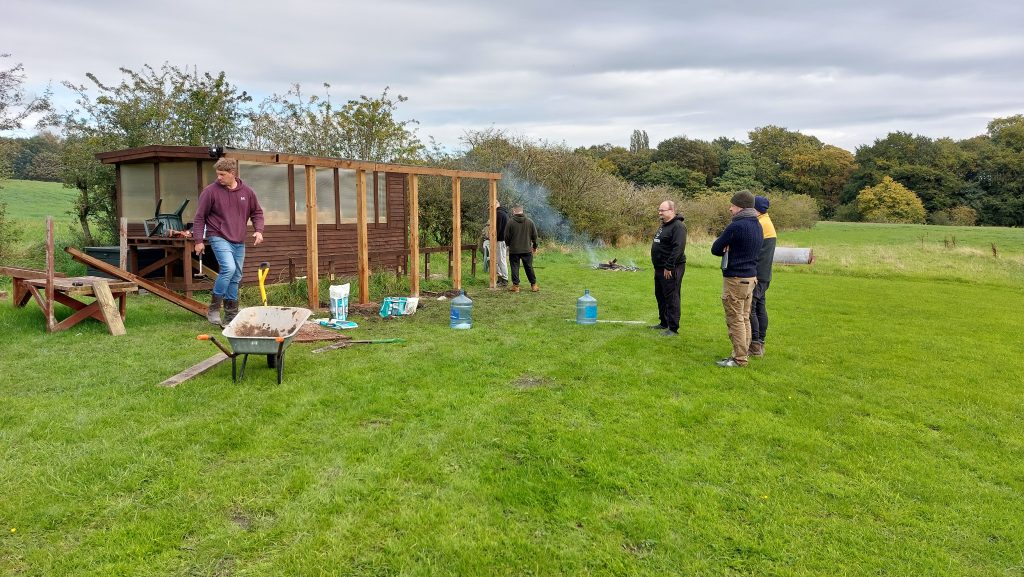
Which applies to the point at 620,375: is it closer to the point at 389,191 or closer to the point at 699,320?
the point at 699,320

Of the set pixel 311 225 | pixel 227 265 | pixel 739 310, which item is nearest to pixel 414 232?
pixel 311 225

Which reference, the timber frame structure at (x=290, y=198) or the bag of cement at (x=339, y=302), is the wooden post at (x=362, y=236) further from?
the bag of cement at (x=339, y=302)

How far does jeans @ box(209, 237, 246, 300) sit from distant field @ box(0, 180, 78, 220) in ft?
76.7

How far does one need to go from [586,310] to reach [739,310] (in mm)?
2853

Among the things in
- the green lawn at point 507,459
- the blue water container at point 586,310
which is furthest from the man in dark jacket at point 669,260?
the blue water container at point 586,310

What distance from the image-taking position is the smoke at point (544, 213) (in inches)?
858

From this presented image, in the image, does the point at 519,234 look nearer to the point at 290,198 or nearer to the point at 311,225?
the point at 311,225

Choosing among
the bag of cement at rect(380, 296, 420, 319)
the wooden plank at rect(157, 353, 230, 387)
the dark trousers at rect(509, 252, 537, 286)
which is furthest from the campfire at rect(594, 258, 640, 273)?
the wooden plank at rect(157, 353, 230, 387)

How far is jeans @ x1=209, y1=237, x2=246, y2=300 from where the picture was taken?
7.31 m

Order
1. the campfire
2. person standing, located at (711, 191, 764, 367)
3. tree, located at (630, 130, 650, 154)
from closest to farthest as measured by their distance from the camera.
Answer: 1. person standing, located at (711, 191, 764, 367)
2. the campfire
3. tree, located at (630, 130, 650, 154)

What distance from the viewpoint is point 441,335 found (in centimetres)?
805

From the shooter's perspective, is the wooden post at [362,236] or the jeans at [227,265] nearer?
the jeans at [227,265]

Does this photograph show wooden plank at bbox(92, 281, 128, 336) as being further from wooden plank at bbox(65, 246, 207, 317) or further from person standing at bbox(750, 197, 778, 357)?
person standing at bbox(750, 197, 778, 357)

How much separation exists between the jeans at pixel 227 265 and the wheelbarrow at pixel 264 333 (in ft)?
5.67
